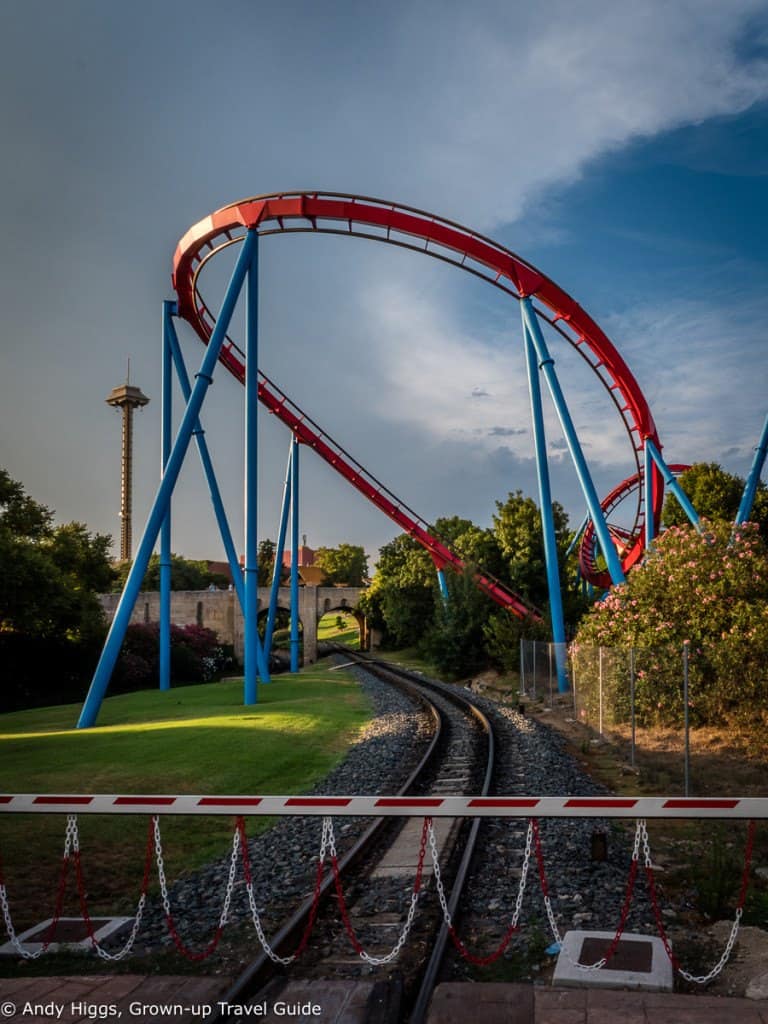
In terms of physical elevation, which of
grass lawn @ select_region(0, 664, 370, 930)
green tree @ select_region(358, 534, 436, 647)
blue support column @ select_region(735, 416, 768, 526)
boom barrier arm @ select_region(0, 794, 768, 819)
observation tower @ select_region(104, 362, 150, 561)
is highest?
observation tower @ select_region(104, 362, 150, 561)

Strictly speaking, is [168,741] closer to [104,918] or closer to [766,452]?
[104,918]

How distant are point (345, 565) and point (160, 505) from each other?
101433 millimetres

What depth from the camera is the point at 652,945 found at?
5.61 metres

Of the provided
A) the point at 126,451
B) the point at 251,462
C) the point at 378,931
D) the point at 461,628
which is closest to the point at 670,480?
the point at 461,628

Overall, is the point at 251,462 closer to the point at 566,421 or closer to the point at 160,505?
the point at 160,505

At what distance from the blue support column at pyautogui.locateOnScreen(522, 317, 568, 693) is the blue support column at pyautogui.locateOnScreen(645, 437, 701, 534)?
4953mm

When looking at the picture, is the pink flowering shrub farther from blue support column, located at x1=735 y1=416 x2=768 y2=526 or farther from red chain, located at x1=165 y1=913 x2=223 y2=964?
red chain, located at x1=165 y1=913 x2=223 y2=964

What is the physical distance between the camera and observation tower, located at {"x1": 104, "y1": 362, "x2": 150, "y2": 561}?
332ft

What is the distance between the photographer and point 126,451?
4200 inches

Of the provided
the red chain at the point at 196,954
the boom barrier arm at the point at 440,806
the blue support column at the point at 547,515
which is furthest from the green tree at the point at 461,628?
the boom barrier arm at the point at 440,806

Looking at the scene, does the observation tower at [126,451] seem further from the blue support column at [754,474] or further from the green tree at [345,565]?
the blue support column at [754,474]

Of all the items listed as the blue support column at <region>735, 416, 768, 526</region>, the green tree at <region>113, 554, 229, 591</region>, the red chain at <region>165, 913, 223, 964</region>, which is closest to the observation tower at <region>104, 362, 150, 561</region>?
the green tree at <region>113, 554, 229, 591</region>

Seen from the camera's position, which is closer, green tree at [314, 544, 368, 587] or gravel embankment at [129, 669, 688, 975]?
gravel embankment at [129, 669, 688, 975]

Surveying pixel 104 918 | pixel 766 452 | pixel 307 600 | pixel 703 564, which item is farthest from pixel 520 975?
pixel 307 600
